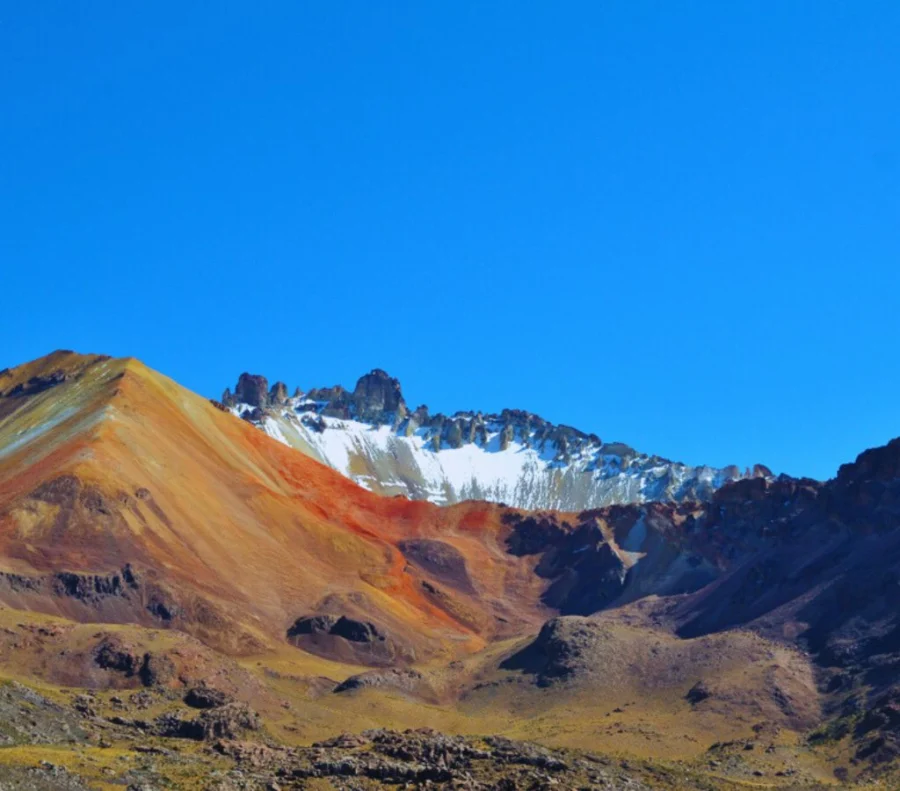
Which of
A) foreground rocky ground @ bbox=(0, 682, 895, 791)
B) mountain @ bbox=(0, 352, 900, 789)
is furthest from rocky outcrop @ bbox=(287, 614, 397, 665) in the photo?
foreground rocky ground @ bbox=(0, 682, 895, 791)

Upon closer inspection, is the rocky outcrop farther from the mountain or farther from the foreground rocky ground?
the foreground rocky ground

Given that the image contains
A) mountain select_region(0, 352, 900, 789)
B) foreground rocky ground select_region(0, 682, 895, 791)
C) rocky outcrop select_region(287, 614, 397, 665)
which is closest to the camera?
foreground rocky ground select_region(0, 682, 895, 791)

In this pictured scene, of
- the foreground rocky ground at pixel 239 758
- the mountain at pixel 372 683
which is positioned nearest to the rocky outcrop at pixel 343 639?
the mountain at pixel 372 683

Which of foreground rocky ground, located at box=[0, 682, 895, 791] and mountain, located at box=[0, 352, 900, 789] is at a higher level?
mountain, located at box=[0, 352, 900, 789]

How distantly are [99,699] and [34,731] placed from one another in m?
22.3

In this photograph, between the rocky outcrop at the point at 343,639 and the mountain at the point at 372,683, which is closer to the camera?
the mountain at the point at 372,683

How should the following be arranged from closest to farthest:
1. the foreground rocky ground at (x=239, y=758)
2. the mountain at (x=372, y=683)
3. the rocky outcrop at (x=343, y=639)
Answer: the foreground rocky ground at (x=239, y=758), the mountain at (x=372, y=683), the rocky outcrop at (x=343, y=639)

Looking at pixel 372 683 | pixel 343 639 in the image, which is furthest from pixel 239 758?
pixel 343 639

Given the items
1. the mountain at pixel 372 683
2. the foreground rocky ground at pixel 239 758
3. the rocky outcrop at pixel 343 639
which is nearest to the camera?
the foreground rocky ground at pixel 239 758

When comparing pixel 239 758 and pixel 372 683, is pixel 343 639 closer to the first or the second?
pixel 372 683

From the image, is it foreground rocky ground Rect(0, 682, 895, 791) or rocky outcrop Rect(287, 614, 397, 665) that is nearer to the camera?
foreground rocky ground Rect(0, 682, 895, 791)

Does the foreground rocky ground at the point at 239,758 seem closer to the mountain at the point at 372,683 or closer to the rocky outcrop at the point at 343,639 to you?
the mountain at the point at 372,683

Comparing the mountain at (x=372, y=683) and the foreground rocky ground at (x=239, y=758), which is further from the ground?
the mountain at (x=372, y=683)

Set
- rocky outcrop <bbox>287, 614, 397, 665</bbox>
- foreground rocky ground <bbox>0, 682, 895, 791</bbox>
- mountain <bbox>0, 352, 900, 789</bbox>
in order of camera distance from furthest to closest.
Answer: rocky outcrop <bbox>287, 614, 397, 665</bbox>
mountain <bbox>0, 352, 900, 789</bbox>
foreground rocky ground <bbox>0, 682, 895, 791</bbox>
